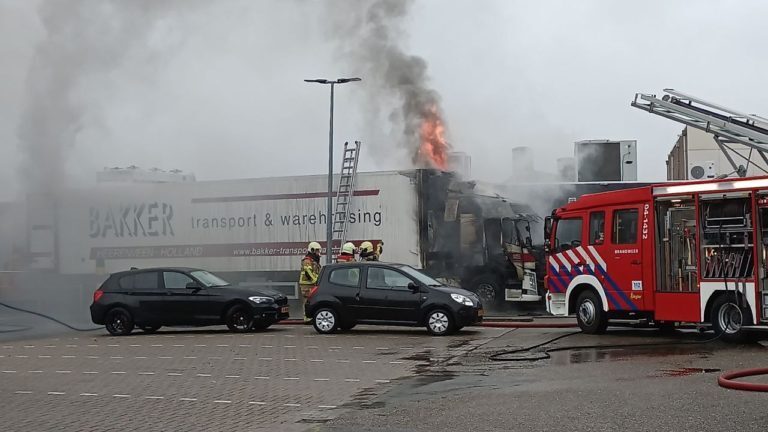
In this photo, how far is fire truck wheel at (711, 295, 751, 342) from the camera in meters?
14.8

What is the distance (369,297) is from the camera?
61.6 ft

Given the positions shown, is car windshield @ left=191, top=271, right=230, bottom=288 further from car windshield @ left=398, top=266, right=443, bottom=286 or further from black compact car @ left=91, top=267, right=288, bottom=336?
car windshield @ left=398, top=266, right=443, bottom=286

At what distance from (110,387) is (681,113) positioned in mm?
12115

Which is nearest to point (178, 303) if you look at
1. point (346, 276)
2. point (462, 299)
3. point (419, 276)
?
point (346, 276)

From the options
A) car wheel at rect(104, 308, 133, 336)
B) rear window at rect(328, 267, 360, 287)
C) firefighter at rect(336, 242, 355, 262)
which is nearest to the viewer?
rear window at rect(328, 267, 360, 287)

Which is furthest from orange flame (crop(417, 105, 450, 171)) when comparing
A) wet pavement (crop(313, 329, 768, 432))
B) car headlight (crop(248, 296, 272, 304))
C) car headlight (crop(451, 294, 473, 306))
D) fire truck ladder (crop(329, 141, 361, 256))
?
wet pavement (crop(313, 329, 768, 432))

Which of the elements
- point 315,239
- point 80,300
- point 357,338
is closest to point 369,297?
point 357,338

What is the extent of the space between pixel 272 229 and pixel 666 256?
12938 mm

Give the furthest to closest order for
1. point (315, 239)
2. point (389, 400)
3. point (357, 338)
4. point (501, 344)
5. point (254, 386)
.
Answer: point (315, 239) < point (357, 338) < point (501, 344) < point (254, 386) < point (389, 400)

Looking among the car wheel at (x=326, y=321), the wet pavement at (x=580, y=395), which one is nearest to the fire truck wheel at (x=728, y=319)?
the wet pavement at (x=580, y=395)

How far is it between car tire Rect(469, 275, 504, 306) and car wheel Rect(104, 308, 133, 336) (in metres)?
8.78

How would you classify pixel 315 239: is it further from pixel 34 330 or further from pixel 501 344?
pixel 501 344

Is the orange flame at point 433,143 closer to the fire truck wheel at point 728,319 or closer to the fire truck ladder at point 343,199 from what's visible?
the fire truck ladder at point 343,199

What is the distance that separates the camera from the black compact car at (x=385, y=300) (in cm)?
1817
